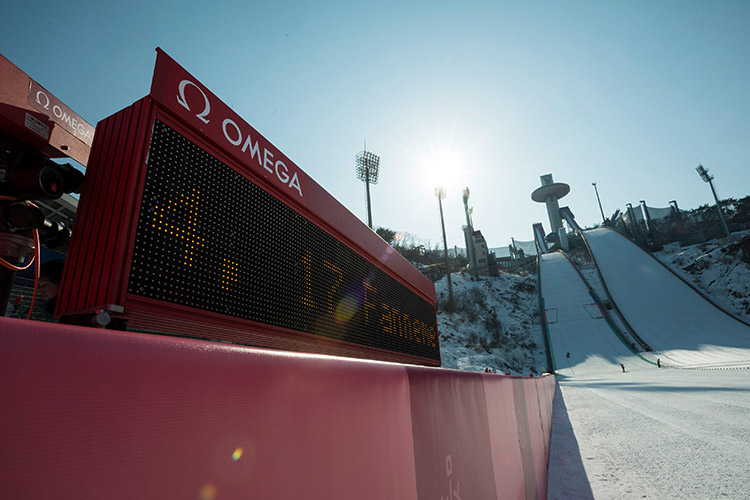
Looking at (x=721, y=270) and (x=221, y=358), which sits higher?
(x=721, y=270)

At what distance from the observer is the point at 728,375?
11492 mm

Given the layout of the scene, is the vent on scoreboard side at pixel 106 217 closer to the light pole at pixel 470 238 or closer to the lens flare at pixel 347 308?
the lens flare at pixel 347 308

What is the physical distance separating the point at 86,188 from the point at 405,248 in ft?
120

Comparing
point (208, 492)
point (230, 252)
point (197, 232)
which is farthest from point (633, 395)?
point (208, 492)

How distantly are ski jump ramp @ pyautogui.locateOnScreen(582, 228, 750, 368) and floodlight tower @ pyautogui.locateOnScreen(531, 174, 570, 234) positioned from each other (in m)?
21.3

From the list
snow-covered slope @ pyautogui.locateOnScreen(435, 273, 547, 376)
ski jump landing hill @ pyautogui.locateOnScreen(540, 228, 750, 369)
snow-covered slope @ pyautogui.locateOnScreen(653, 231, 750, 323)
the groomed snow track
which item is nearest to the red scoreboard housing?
the groomed snow track

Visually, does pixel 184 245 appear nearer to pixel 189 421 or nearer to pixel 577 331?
pixel 189 421

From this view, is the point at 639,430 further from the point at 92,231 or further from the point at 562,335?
the point at 562,335

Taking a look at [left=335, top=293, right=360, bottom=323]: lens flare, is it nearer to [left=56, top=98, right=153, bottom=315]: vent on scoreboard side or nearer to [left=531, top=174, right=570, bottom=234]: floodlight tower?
[left=56, top=98, right=153, bottom=315]: vent on scoreboard side

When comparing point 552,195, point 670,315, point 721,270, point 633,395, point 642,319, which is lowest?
point 633,395

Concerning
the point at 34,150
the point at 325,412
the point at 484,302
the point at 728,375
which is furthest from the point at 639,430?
the point at 484,302

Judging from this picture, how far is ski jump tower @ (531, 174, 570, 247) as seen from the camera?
56938 mm

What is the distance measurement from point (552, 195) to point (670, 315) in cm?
3850

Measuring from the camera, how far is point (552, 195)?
59219 millimetres
